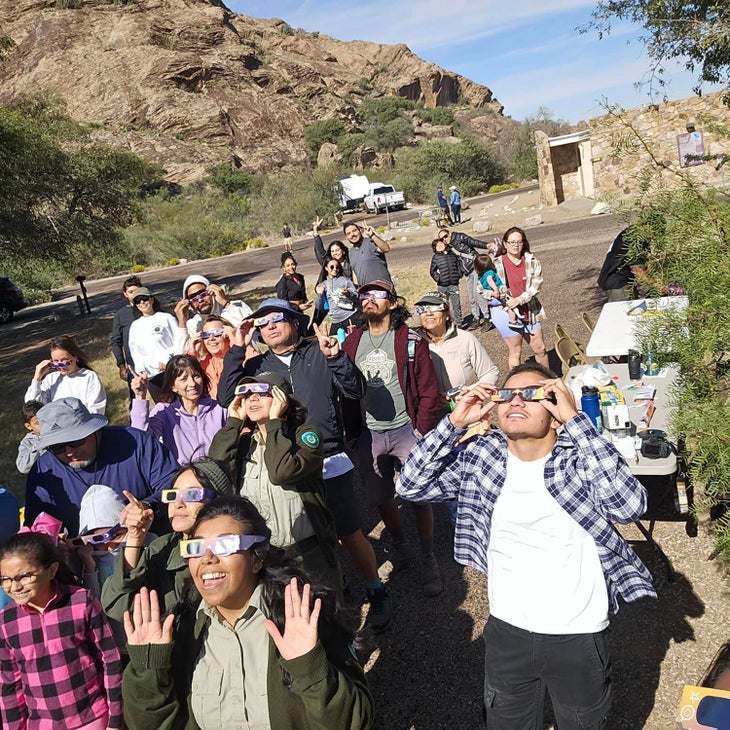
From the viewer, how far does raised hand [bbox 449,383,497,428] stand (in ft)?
7.52

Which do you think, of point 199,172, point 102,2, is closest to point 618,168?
point 199,172

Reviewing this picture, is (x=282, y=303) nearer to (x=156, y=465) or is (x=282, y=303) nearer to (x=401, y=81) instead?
(x=156, y=465)

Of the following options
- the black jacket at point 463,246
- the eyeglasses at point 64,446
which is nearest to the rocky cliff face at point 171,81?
the black jacket at point 463,246

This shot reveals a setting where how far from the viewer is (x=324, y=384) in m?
3.53

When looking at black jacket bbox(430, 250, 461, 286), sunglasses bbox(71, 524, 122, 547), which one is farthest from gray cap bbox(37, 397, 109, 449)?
black jacket bbox(430, 250, 461, 286)

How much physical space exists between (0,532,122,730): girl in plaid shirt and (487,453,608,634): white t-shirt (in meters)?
1.59

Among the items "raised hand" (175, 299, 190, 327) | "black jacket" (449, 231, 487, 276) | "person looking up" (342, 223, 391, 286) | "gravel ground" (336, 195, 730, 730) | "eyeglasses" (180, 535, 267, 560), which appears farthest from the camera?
"black jacket" (449, 231, 487, 276)

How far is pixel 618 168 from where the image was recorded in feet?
66.8

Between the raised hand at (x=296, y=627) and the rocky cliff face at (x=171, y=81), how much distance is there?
60468 millimetres

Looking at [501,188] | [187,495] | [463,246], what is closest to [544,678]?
[187,495]

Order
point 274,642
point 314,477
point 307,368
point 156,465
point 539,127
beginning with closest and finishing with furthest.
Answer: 1. point 274,642
2. point 314,477
3. point 156,465
4. point 307,368
5. point 539,127

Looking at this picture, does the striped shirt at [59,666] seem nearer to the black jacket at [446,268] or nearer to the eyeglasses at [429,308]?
the eyeglasses at [429,308]

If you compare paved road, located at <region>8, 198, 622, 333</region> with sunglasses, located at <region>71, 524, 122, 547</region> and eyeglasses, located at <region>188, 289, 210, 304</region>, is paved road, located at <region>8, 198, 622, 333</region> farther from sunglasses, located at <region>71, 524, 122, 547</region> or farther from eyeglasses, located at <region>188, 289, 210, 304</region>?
sunglasses, located at <region>71, 524, 122, 547</region>

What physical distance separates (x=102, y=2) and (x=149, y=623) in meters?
96.2
